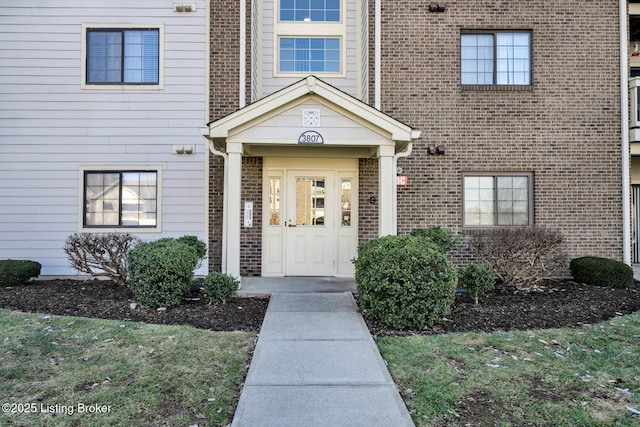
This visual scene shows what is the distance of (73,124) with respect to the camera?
9.04 meters

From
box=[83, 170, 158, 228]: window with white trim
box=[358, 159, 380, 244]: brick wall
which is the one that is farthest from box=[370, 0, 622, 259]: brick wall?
box=[83, 170, 158, 228]: window with white trim

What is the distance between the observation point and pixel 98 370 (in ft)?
13.7

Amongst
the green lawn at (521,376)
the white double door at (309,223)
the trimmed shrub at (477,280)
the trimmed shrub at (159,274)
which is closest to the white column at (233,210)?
the trimmed shrub at (159,274)

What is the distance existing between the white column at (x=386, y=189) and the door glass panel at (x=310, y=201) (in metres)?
2.18

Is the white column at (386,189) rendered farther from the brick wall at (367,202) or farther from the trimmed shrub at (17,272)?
the trimmed shrub at (17,272)

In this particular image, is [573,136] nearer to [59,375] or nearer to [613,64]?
[613,64]

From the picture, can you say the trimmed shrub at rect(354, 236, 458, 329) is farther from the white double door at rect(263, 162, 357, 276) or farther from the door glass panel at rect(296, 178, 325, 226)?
the door glass panel at rect(296, 178, 325, 226)

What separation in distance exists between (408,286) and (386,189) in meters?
2.45

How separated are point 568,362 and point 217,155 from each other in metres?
7.26

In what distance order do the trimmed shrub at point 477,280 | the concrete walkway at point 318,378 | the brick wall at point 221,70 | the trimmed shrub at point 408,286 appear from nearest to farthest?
the concrete walkway at point 318,378
the trimmed shrub at point 408,286
the trimmed shrub at point 477,280
the brick wall at point 221,70

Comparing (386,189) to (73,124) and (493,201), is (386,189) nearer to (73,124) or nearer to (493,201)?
(493,201)

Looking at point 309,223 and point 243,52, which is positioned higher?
point 243,52

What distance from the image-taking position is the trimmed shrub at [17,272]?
7.80 meters

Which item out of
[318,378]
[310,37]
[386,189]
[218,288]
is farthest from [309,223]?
[318,378]
